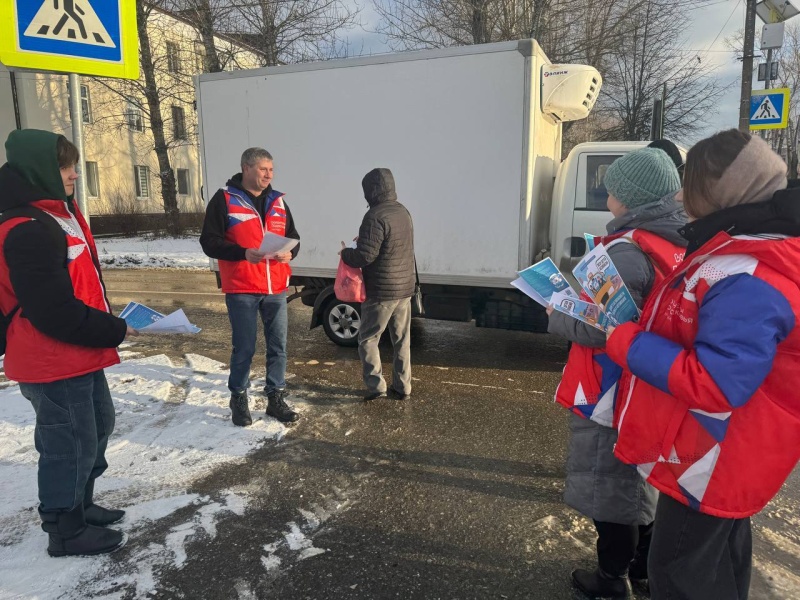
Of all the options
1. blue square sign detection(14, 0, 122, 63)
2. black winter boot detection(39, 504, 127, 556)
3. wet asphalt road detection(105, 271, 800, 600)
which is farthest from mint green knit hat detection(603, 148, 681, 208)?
blue square sign detection(14, 0, 122, 63)

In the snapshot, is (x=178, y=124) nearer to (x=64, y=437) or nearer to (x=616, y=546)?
(x=64, y=437)

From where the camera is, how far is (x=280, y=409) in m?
4.35

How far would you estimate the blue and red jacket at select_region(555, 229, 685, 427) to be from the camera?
84.0 inches

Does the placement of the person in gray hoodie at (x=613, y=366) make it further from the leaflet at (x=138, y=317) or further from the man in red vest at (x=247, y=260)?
the man in red vest at (x=247, y=260)

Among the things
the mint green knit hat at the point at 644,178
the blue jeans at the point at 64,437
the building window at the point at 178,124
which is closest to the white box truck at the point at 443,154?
the mint green knit hat at the point at 644,178

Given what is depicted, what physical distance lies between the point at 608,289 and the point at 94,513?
9.18 feet

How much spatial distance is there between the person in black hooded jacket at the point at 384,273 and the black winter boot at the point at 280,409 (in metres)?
0.75

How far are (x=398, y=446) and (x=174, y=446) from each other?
1.58 m

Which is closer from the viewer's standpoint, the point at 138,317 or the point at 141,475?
the point at 138,317

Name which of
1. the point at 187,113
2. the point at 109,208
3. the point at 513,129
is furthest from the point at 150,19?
the point at 513,129

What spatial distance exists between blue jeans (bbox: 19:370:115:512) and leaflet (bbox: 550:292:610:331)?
221 cm

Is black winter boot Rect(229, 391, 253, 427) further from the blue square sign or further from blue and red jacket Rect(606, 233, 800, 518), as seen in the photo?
blue and red jacket Rect(606, 233, 800, 518)

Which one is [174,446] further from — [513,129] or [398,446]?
[513,129]

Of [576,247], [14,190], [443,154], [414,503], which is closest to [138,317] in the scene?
[14,190]
